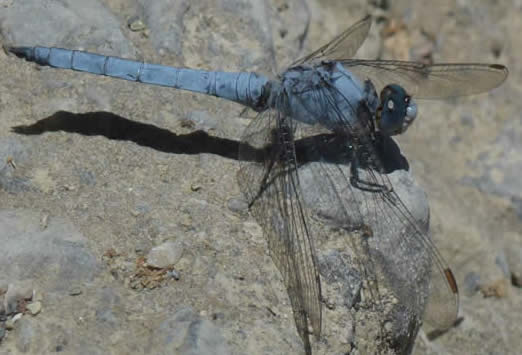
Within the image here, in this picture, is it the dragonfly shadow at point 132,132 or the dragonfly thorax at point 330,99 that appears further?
the dragonfly thorax at point 330,99

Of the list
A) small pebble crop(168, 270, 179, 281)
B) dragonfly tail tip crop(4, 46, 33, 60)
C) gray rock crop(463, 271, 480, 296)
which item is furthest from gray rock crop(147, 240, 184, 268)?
gray rock crop(463, 271, 480, 296)

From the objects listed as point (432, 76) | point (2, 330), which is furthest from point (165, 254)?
point (432, 76)

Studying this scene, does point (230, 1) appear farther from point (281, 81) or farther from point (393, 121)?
point (393, 121)

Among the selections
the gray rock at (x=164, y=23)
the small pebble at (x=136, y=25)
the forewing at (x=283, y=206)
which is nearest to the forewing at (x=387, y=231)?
the forewing at (x=283, y=206)

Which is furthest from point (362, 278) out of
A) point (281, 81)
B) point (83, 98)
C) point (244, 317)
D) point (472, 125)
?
point (472, 125)

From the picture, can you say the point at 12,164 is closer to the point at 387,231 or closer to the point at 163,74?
the point at 163,74

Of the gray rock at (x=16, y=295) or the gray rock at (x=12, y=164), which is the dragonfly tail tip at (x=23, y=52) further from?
the gray rock at (x=16, y=295)
